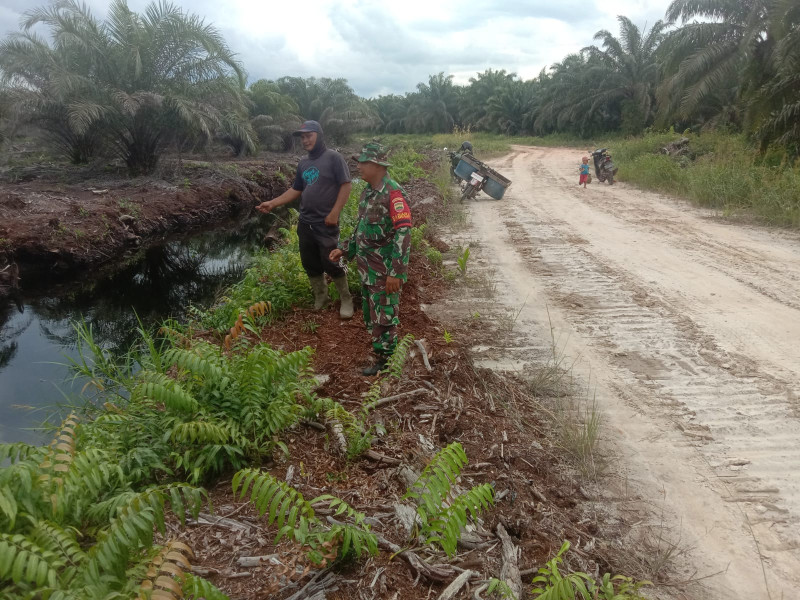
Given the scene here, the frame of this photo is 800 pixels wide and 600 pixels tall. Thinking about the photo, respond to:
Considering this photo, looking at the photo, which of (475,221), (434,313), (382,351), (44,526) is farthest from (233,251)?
(44,526)

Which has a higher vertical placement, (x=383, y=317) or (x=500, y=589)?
(x=383, y=317)

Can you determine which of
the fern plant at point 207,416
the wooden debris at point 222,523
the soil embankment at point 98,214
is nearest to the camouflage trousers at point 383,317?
the fern plant at point 207,416

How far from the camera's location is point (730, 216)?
10.4 meters

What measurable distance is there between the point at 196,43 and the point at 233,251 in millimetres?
8285

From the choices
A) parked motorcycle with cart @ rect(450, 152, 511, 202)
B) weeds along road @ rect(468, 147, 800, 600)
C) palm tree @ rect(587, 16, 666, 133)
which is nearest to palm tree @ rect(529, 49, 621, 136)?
palm tree @ rect(587, 16, 666, 133)

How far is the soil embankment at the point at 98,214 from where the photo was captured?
395 inches

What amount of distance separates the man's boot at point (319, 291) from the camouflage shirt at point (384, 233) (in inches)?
53.4

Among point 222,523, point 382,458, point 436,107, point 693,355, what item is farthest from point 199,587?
point 436,107

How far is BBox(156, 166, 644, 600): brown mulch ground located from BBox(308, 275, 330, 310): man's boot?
0.99 m

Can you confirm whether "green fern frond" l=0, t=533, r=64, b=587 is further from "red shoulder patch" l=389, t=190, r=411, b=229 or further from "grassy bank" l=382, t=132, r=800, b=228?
"grassy bank" l=382, t=132, r=800, b=228

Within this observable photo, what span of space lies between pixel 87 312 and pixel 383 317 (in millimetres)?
6148

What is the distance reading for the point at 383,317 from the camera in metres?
4.43

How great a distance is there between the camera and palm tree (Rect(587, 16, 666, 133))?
3269cm

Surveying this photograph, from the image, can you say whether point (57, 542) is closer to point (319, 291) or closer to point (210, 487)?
point (210, 487)
